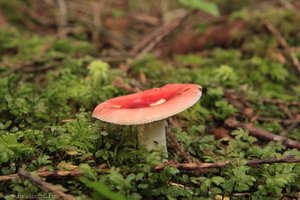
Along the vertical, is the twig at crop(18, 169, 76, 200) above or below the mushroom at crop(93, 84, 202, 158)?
below

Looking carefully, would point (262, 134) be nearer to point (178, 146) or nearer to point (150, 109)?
point (178, 146)

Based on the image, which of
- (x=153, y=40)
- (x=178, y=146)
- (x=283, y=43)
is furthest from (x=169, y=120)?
(x=153, y=40)

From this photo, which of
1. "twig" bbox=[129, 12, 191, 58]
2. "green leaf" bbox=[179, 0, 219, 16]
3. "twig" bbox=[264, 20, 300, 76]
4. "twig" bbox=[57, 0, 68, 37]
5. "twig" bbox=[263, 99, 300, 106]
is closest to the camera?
"twig" bbox=[263, 99, 300, 106]

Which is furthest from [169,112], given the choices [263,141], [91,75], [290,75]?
[290,75]

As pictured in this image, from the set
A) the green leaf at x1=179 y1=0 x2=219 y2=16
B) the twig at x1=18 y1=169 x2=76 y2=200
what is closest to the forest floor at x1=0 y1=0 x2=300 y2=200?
the twig at x1=18 y1=169 x2=76 y2=200

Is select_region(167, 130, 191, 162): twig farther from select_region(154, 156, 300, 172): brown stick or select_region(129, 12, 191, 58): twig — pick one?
select_region(129, 12, 191, 58): twig

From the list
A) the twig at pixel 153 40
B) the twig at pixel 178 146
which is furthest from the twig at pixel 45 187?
the twig at pixel 153 40

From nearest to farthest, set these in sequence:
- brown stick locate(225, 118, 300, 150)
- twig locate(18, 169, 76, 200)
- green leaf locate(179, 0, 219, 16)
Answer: twig locate(18, 169, 76, 200), brown stick locate(225, 118, 300, 150), green leaf locate(179, 0, 219, 16)

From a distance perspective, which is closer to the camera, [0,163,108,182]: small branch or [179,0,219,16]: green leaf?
[0,163,108,182]: small branch
